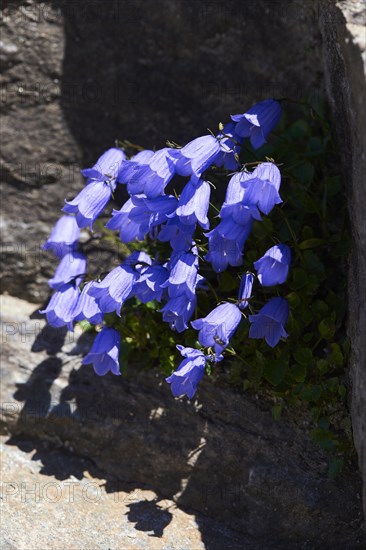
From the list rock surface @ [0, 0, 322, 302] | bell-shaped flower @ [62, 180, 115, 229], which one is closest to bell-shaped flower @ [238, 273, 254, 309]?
bell-shaped flower @ [62, 180, 115, 229]

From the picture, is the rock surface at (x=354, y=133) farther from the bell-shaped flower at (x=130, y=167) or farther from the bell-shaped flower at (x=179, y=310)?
the bell-shaped flower at (x=130, y=167)

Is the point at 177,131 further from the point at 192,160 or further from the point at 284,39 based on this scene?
the point at 192,160

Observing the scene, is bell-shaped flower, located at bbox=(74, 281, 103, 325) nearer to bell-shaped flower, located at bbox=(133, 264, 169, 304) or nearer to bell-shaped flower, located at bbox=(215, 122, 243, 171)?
bell-shaped flower, located at bbox=(133, 264, 169, 304)

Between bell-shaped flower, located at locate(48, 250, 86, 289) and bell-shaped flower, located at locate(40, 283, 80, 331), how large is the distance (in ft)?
0.50

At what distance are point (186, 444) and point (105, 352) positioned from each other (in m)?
0.62

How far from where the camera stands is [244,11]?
4438 millimetres

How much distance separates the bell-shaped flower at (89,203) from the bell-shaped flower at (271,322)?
0.89 m

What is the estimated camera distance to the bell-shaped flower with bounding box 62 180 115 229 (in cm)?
392

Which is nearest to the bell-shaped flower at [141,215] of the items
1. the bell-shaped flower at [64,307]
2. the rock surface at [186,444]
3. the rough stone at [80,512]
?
A: the bell-shaped flower at [64,307]

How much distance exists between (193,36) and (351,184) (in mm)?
1439

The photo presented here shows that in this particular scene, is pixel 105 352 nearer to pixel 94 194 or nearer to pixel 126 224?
pixel 126 224

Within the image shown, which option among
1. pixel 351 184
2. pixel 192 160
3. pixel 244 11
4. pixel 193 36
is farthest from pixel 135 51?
pixel 351 184

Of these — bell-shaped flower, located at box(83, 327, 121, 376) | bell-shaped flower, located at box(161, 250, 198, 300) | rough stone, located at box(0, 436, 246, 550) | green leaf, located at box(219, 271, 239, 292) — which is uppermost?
bell-shaped flower, located at box(161, 250, 198, 300)

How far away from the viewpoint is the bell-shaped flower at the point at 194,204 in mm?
3537
